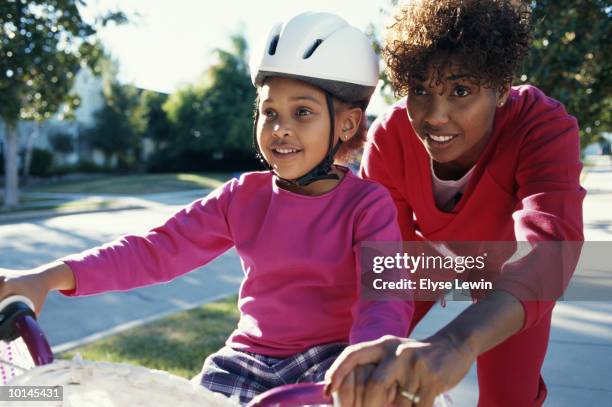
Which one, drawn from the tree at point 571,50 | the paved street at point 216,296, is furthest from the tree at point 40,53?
the tree at point 571,50

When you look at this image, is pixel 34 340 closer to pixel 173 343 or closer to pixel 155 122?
pixel 173 343

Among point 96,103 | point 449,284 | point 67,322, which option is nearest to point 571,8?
point 449,284

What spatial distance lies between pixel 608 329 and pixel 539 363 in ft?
9.08

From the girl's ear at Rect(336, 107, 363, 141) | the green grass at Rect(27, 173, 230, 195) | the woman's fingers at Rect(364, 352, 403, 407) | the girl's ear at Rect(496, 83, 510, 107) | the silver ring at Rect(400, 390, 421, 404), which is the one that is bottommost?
the green grass at Rect(27, 173, 230, 195)

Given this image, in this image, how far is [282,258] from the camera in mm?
2113

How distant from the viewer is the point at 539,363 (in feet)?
8.64

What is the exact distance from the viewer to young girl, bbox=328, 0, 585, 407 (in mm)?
1345

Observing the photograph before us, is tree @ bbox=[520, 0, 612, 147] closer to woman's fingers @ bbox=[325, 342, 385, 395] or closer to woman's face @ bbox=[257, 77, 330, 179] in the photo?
woman's face @ bbox=[257, 77, 330, 179]

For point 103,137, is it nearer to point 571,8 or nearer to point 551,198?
point 571,8

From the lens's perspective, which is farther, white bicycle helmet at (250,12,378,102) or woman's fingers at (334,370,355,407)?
white bicycle helmet at (250,12,378,102)

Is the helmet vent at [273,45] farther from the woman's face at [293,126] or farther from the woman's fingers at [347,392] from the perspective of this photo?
the woman's fingers at [347,392]

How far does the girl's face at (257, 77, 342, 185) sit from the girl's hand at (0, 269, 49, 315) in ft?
2.71


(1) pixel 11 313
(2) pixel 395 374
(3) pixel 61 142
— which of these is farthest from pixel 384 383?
(3) pixel 61 142

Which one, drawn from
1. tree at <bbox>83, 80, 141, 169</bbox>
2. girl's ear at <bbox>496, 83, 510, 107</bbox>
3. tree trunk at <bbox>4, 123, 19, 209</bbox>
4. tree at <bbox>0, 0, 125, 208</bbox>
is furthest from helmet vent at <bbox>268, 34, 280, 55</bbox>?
tree at <bbox>83, 80, 141, 169</bbox>
